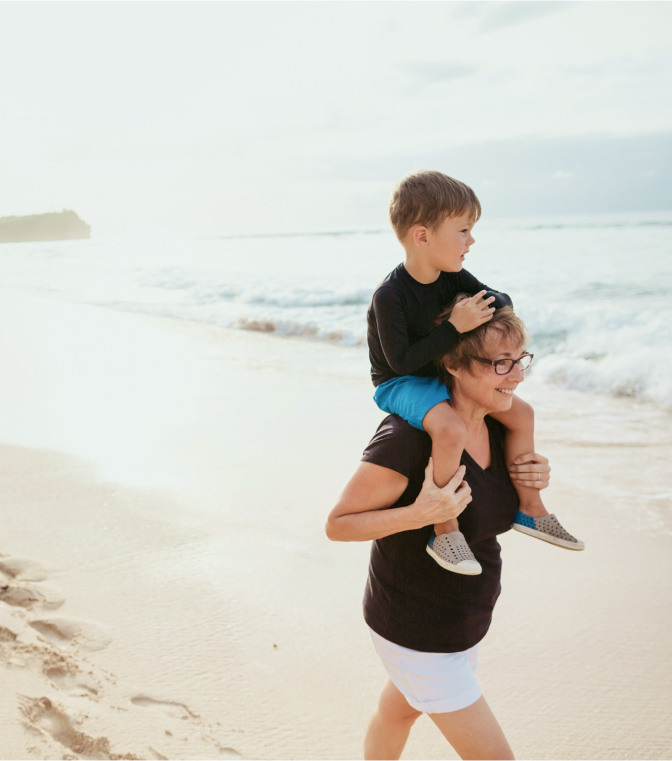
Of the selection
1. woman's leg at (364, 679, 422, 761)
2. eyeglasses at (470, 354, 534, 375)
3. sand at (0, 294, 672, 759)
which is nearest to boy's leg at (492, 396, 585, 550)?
eyeglasses at (470, 354, 534, 375)

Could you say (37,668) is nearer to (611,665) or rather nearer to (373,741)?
(373,741)

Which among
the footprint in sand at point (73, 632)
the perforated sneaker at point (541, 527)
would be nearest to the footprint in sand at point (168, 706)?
the footprint in sand at point (73, 632)

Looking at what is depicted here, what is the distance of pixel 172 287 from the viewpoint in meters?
22.5

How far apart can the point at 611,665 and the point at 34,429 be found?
5.29m

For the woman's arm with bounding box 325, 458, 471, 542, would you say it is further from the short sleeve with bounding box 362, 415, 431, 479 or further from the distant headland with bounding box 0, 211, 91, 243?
the distant headland with bounding box 0, 211, 91, 243

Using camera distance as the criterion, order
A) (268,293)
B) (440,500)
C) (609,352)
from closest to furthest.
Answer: (440,500) → (609,352) → (268,293)

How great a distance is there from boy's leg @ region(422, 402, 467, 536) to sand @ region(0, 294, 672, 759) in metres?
1.48

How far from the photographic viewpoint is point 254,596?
3.56 metres

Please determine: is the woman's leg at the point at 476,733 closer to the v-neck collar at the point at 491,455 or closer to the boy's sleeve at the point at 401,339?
the v-neck collar at the point at 491,455

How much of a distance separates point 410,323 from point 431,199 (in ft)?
1.29

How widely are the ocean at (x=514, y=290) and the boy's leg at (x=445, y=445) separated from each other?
6.90m

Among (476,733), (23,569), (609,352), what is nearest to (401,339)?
(476,733)

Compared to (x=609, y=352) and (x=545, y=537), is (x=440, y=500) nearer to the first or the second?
(x=545, y=537)

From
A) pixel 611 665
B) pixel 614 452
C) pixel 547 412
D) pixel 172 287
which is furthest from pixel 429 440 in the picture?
pixel 172 287
